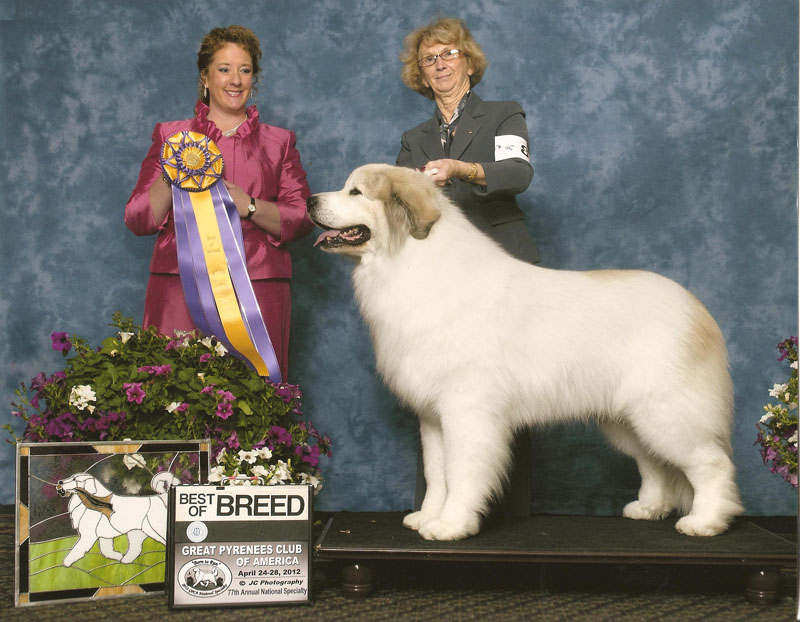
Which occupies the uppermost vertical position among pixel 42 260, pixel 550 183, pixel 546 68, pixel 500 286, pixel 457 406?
pixel 546 68

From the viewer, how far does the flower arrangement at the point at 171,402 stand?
290 cm

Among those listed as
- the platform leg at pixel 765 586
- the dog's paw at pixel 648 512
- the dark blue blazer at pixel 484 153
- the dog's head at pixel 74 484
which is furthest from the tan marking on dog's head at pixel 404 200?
the platform leg at pixel 765 586

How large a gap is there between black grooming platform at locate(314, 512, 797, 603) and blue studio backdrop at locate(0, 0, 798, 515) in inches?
54.4

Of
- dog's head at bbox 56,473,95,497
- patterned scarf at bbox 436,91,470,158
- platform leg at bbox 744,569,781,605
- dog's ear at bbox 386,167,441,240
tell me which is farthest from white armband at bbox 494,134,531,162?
dog's head at bbox 56,473,95,497

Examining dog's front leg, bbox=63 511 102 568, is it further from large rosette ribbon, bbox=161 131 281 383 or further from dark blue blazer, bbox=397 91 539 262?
dark blue blazer, bbox=397 91 539 262

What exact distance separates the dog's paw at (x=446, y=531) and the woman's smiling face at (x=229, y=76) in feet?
6.23

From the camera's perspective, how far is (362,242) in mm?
2904

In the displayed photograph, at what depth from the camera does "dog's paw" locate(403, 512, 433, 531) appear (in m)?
3.01

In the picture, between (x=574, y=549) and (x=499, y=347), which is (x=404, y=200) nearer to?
(x=499, y=347)

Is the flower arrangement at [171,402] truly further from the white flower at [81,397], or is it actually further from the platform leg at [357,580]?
the platform leg at [357,580]

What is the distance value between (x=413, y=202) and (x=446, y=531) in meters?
1.15

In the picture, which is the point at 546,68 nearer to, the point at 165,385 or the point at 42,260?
the point at 165,385

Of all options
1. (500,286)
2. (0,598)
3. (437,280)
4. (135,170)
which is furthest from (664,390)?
(135,170)

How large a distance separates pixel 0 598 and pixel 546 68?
348 centimetres
